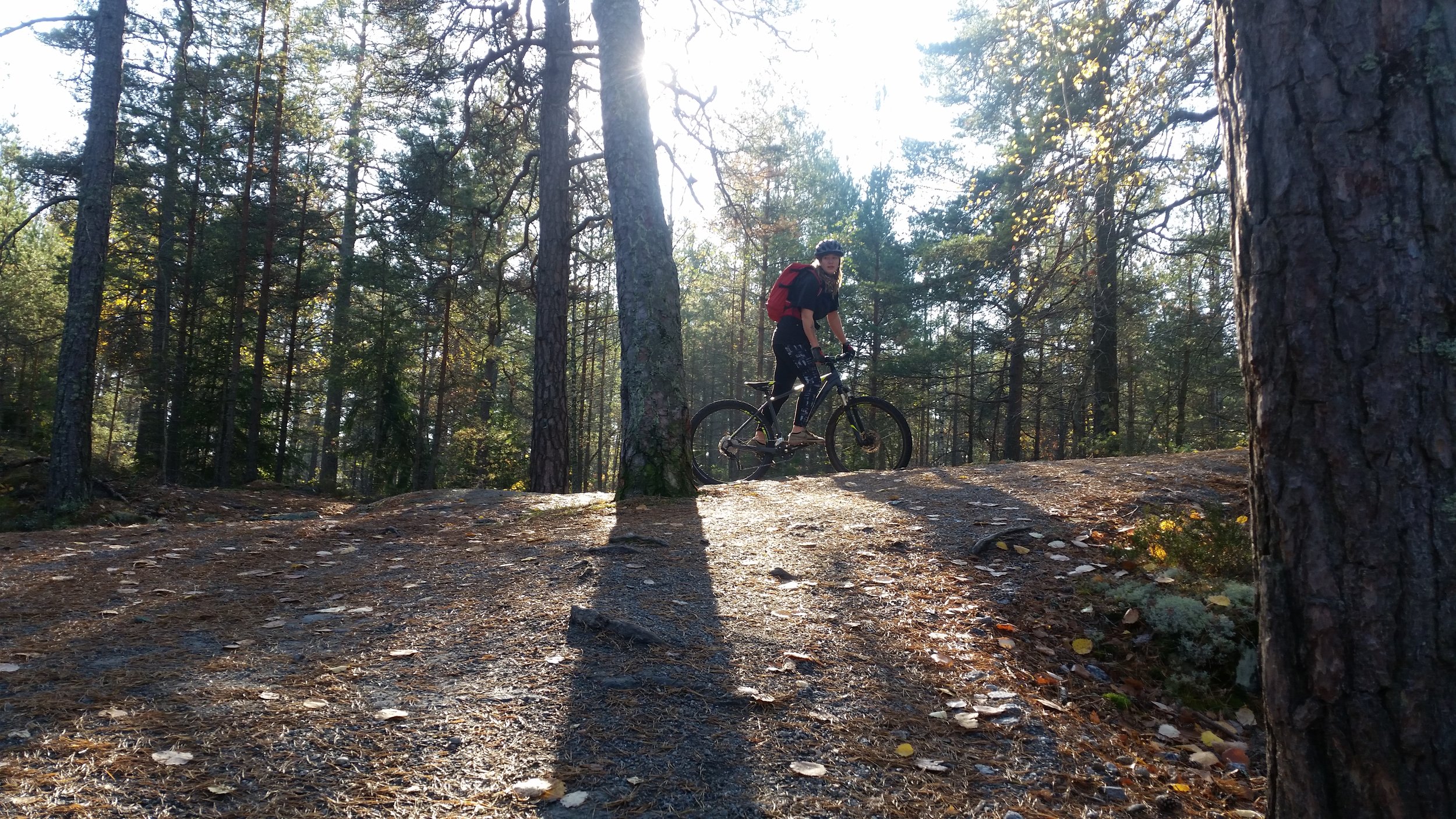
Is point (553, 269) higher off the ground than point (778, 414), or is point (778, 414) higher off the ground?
point (553, 269)

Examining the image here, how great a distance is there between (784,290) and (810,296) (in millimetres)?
276

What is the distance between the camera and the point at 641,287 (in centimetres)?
578

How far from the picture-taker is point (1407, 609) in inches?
57.1

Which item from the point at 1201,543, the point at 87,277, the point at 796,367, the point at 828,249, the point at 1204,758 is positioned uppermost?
the point at 828,249

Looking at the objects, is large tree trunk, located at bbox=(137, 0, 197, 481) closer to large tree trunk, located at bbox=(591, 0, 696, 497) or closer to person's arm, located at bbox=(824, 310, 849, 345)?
large tree trunk, located at bbox=(591, 0, 696, 497)

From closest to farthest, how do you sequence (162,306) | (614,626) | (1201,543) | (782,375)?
(614,626) → (1201,543) → (782,375) → (162,306)

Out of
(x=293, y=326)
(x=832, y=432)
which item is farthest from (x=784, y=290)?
(x=293, y=326)

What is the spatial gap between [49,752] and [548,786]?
1.33m

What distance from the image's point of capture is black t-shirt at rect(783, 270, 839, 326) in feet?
23.9

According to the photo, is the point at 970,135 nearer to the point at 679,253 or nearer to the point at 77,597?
the point at 679,253

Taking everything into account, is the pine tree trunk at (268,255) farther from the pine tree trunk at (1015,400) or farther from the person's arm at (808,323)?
the pine tree trunk at (1015,400)

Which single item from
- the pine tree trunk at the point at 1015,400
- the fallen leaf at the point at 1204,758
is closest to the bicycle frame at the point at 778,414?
the fallen leaf at the point at 1204,758

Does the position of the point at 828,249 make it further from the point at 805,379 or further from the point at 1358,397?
the point at 1358,397

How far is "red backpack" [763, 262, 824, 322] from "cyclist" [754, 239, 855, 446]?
2 cm
